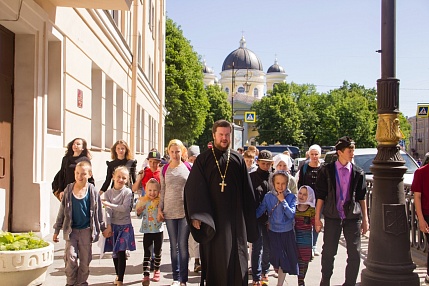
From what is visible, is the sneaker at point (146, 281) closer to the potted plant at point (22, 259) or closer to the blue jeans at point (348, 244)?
the potted plant at point (22, 259)

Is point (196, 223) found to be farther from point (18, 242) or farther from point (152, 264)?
point (152, 264)

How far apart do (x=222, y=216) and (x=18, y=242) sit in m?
2.08

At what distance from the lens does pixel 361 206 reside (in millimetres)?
6473

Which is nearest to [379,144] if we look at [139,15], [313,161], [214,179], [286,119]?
[214,179]

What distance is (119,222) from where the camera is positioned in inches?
271

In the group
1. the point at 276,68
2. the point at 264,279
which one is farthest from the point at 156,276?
the point at 276,68

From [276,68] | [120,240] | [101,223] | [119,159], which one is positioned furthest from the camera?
[276,68]

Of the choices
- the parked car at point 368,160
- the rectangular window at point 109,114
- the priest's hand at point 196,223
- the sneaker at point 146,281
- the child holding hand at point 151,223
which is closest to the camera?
the priest's hand at point 196,223

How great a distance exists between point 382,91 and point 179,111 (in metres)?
41.3

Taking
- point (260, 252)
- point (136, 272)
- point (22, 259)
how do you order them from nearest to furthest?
point (22, 259) < point (260, 252) < point (136, 272)

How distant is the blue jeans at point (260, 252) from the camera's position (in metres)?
6.91

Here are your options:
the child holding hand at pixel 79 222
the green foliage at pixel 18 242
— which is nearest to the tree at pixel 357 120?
the child holding hand at pixel 79 222

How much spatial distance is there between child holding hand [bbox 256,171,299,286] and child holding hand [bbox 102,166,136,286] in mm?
1622

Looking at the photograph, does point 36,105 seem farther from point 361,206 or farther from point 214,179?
point 361,206
